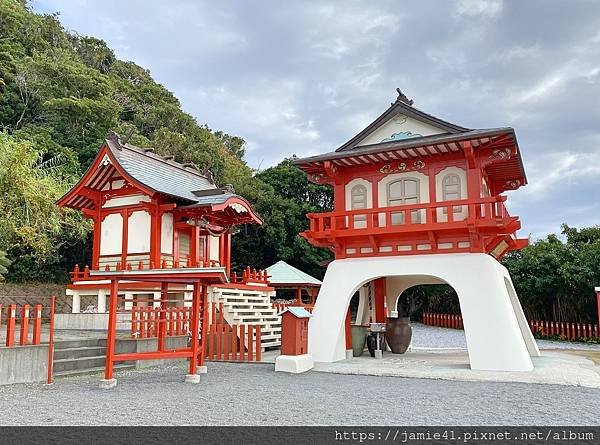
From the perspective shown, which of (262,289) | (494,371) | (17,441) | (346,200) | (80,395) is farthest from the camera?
(262,289)

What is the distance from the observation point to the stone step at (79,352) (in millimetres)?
10555

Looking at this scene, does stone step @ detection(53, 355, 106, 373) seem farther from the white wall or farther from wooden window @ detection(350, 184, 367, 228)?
the white wall

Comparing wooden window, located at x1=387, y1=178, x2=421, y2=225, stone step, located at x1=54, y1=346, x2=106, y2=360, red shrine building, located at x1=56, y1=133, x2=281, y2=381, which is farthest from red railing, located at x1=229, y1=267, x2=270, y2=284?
wooden window, located at x1=387, y1=178, x2=421, y2=225

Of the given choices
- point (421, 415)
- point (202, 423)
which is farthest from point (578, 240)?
point (202, 423)

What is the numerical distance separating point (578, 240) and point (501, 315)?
15.1m

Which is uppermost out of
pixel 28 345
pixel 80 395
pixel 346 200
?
pixel 346 200

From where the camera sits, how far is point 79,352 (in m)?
11.0

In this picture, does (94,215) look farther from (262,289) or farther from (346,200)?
(346,200)

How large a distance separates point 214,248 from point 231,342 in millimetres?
6862

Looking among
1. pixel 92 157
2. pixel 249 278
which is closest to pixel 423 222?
pixel 249 278

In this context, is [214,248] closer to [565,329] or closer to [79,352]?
[79,352]

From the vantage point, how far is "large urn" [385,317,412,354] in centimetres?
1403

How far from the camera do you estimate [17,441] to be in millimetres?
5227

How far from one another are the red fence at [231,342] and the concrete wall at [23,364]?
432 centimetres
